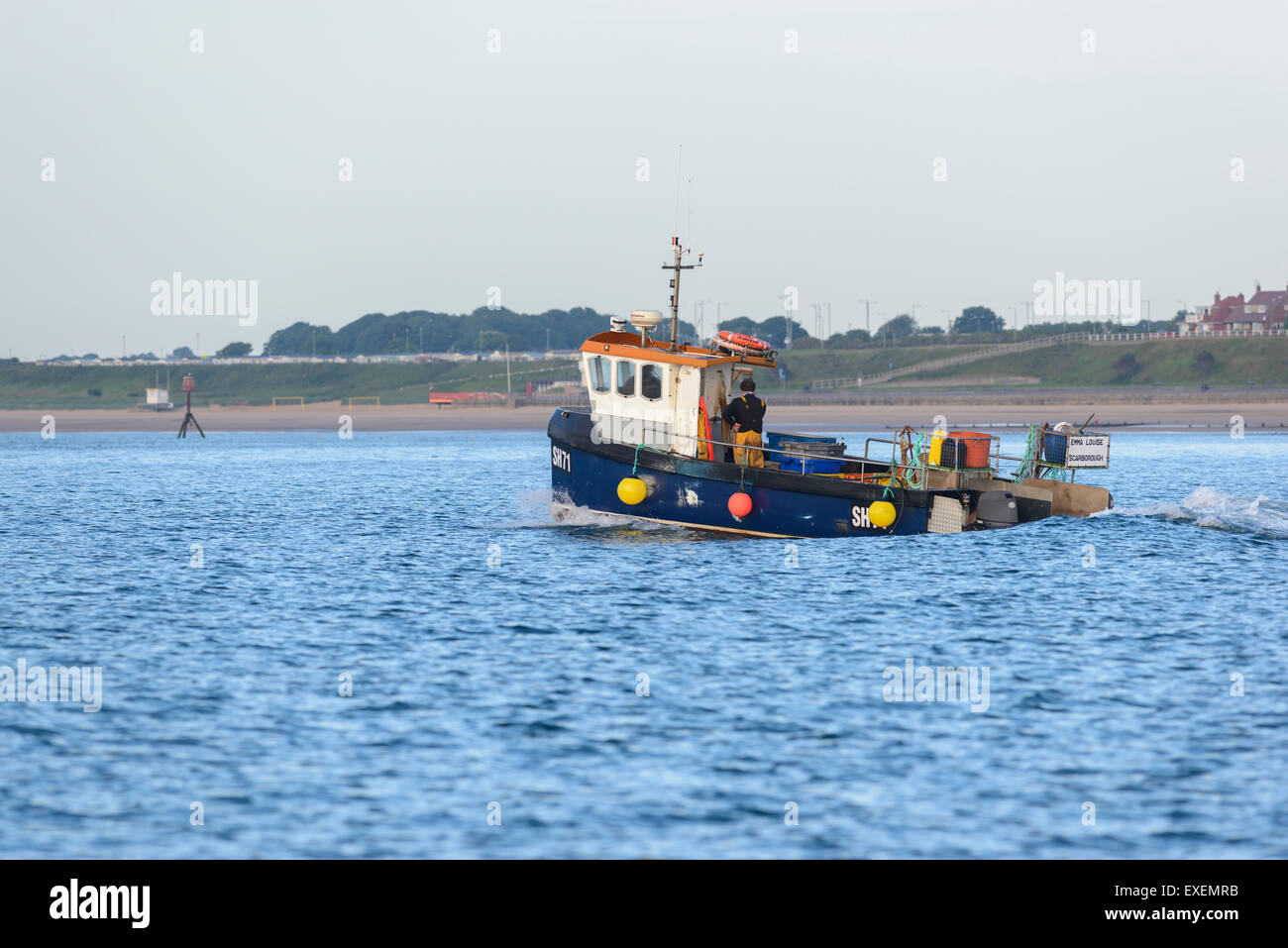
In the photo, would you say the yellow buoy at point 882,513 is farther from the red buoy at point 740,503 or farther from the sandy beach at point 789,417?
the sandy beach at point 789,417

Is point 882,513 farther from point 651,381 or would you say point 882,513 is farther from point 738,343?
point 651,381

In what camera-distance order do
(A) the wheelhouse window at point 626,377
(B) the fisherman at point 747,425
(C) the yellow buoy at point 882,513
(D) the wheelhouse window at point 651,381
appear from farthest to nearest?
(A) the wheelhouse window at point 626,377 → (D) the wheelhouse window at point 651,381 → (B) the fisherman at point 747,425 → (C) the yellow buoy at point 882,513

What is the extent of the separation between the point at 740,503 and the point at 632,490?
2260 millimetres

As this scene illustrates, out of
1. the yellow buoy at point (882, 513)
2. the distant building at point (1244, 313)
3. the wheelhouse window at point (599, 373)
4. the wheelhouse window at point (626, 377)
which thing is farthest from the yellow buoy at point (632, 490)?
the distant building at point (1244, 313)

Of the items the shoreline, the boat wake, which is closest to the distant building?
the shoreline

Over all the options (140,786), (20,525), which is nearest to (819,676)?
(140,786)

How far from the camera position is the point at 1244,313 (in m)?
190

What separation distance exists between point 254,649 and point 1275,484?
3987cm

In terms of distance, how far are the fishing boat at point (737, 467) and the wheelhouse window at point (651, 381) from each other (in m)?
0.02

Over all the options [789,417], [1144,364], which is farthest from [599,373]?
[1144,364]

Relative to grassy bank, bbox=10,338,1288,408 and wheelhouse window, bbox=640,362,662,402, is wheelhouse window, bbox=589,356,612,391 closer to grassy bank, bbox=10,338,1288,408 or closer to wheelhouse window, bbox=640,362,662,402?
wheelhouse window, bbox=640,362,662,402

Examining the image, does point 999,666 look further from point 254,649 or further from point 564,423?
point 564,423

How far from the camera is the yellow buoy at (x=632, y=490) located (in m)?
25.2

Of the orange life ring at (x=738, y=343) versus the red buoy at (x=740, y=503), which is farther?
the orange life ring at (x=738, y=343)
